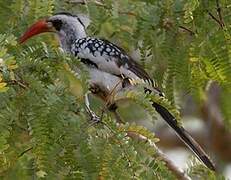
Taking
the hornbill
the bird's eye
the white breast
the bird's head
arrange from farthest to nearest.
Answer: the bird's eye
the bird's head
the white breast
the hornbill

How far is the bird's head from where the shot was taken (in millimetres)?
3858

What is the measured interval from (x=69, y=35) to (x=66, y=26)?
6 centimetres

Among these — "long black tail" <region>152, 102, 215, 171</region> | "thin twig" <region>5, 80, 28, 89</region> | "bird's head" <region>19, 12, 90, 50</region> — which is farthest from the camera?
"bird's head" <region>19, 12, 90, 50</region>

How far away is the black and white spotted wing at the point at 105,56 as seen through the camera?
3.73 metres

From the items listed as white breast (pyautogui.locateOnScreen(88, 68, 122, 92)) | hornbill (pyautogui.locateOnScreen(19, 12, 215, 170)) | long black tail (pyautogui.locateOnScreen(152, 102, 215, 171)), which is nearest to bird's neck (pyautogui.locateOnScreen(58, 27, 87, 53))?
hornbill (pyautogui.locateOnScreen(19, 12, 215, 170))

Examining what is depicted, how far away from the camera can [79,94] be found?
8.28 ft

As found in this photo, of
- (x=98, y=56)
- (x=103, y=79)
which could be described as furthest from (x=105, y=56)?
(x=103, y=79)

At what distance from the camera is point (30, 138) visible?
8.36 feet

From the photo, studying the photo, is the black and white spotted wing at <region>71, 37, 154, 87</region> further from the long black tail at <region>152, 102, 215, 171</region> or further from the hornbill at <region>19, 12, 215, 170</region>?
the long black tail at <region>152, 102, 215, 171</region>

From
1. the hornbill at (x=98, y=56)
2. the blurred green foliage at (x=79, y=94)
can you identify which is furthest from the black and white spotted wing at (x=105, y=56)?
the blurred green foliage at (x=79, y=94)

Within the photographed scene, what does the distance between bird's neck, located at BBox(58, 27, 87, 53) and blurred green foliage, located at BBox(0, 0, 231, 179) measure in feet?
2.58

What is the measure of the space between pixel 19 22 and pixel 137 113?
207 cm

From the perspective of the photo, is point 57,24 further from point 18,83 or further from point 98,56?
point 18,83

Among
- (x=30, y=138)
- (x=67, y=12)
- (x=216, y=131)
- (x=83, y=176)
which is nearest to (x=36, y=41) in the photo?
(x=67, y=12)
